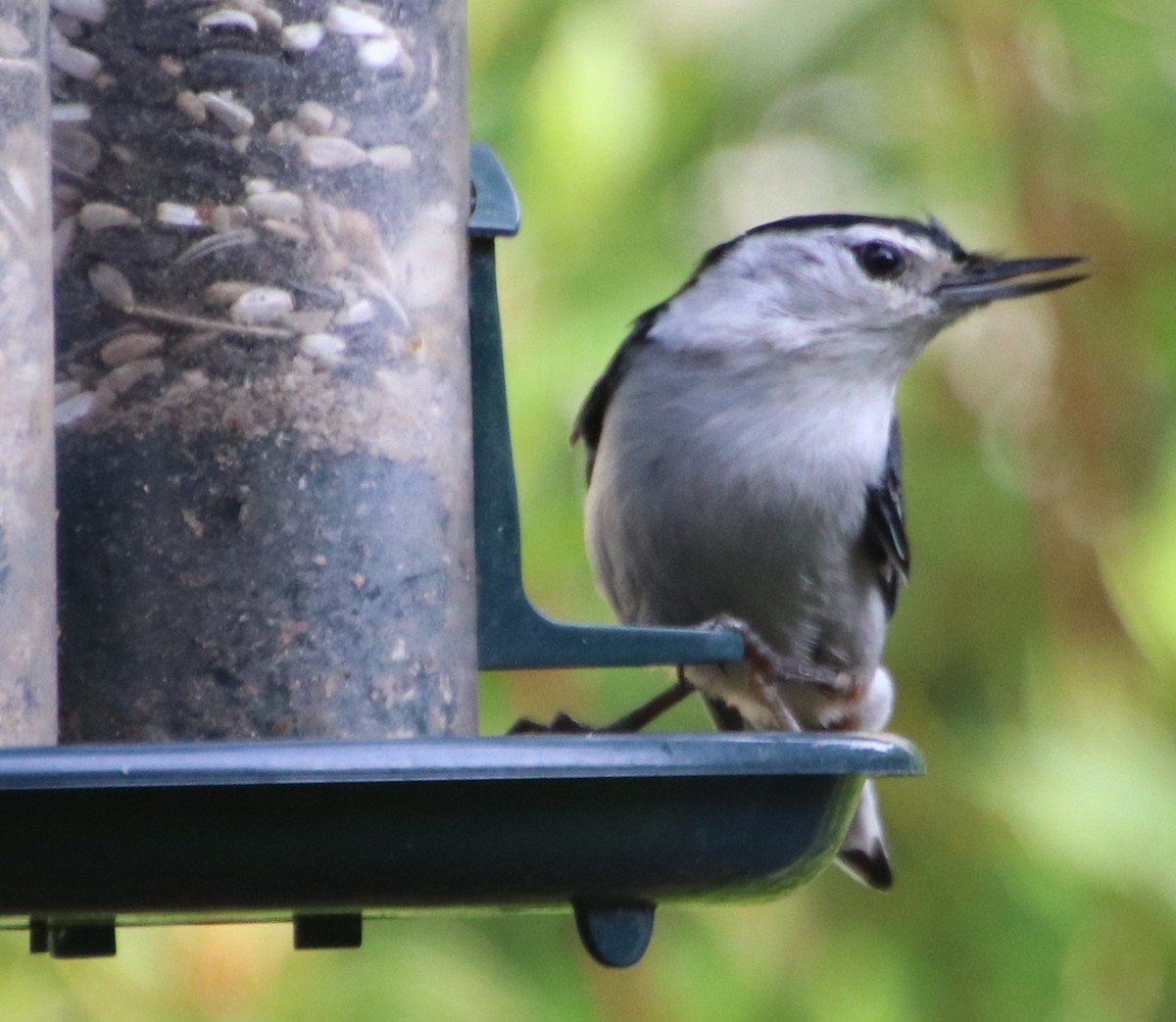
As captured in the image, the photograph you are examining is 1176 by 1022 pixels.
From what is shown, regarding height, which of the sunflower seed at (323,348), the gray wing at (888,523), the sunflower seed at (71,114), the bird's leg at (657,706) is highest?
the sunflower seed at (71,114)

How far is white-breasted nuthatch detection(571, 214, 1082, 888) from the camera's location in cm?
353

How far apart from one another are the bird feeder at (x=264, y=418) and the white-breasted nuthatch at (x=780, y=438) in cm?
94

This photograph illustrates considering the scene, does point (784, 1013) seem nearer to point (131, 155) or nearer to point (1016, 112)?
point (1016, 112)

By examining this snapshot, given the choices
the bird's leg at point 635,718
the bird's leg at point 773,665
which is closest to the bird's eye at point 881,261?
the bird's leg at point 773,665

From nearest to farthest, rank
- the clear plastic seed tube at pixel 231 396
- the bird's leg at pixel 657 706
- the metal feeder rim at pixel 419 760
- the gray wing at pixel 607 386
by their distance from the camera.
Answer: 1. the metal feeder rim at pixel 419 760
2. the clear plastic seed tube at pixel 231 396
3. the bird's leg at pixel 657 706
4. the gray wing at pixel 607 386

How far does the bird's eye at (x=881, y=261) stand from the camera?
3672 millimetres

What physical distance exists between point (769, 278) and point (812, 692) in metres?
0.91

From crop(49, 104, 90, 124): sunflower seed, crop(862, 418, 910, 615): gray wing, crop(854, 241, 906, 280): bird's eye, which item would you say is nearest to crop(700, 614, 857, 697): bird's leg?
crop(862, 418, 910, 615): gray wing

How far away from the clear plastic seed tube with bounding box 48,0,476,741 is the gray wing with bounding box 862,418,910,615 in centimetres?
139

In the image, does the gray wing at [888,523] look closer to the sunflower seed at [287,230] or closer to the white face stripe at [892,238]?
the white face stripe at [892,238]

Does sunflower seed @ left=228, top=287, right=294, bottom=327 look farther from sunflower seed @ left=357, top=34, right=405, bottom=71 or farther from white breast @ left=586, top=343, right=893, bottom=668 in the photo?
white breast @ left=586, top=343, right=893, bottom=668

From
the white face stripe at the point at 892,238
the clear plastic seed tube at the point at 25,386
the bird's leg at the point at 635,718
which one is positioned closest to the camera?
the clear plastic seed tube at the point at 25,386

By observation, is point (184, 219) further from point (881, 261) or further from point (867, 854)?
point (867, 854)

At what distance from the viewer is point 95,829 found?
6.01 ft
